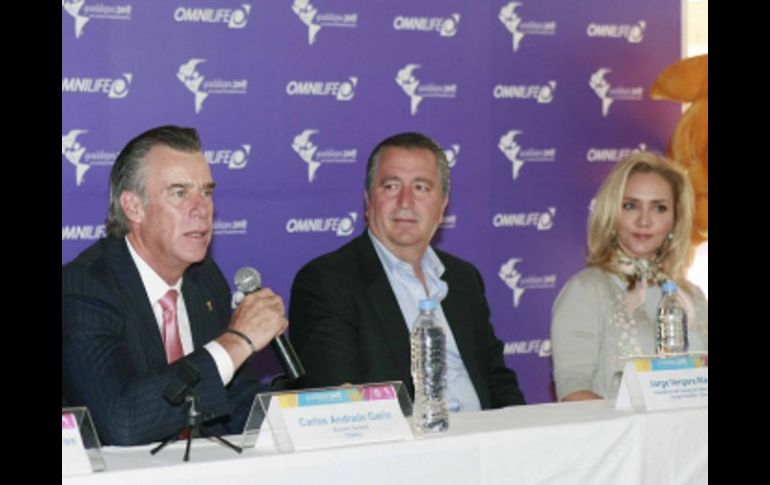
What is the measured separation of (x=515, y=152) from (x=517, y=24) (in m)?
0.61

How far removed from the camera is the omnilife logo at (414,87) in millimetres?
5457

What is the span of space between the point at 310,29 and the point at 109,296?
2.60 meters

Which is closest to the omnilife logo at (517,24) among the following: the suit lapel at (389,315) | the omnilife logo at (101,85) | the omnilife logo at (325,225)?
the omnilife logo at (325,225)

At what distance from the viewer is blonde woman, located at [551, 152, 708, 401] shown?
3899mm

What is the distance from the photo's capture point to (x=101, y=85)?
15.5 feet

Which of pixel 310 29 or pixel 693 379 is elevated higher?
pixel 310 29

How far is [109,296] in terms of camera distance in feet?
9.31

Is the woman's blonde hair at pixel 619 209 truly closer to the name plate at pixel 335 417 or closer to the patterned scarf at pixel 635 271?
the patterned scarf at pixel 635 271

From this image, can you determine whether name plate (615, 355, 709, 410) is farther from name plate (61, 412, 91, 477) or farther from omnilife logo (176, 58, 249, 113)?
omnilife logo (176, 58, 249, 113)

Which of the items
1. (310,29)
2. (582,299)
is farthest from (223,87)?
(582,299)

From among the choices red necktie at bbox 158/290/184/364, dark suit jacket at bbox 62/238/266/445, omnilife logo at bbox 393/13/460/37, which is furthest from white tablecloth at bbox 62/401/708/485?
omnilife logo at bbox 393/13/460/37

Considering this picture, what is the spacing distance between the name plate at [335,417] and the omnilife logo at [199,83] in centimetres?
270
